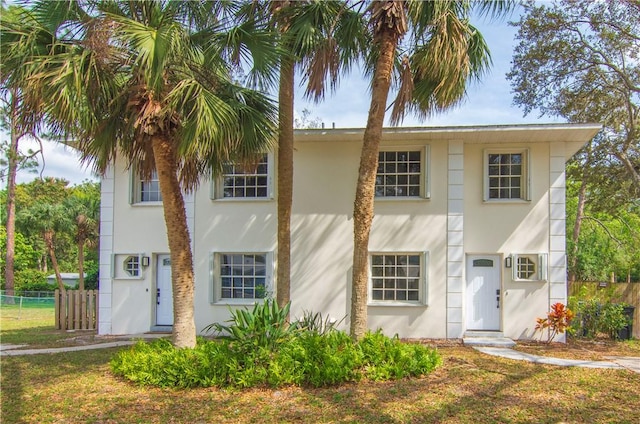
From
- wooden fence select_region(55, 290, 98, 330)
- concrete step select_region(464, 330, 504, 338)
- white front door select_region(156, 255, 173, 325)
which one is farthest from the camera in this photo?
wooden fence select_region(55, 290, 98, 330)

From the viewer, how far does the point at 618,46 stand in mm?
16000

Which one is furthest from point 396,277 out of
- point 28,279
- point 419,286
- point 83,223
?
point 28,279

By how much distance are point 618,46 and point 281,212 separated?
14.2 meters

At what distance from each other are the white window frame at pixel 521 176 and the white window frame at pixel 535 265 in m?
1.38

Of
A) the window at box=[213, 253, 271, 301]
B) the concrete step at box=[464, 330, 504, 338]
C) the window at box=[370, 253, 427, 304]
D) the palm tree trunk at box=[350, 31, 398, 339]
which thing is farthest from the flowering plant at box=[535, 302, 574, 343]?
the window at box=[213, 253, 271, 301]

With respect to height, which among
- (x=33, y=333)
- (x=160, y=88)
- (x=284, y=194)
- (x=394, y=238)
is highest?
(x=160, y=88)

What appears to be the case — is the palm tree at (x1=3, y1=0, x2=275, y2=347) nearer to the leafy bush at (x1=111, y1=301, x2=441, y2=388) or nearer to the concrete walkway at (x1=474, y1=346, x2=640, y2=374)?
the leafy bush at (x1=111, y1=301, x2=441, y2=388)

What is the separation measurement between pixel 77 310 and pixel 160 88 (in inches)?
351

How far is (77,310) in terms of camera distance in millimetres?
13516

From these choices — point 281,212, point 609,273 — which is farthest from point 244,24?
point 609,273

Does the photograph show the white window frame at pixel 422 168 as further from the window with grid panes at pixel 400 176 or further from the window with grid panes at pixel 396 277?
the window with grid panes at pixel 396 277

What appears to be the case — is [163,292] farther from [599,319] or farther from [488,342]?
[599,319]

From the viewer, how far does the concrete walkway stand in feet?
28.3

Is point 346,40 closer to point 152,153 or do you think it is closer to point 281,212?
point 281,212
